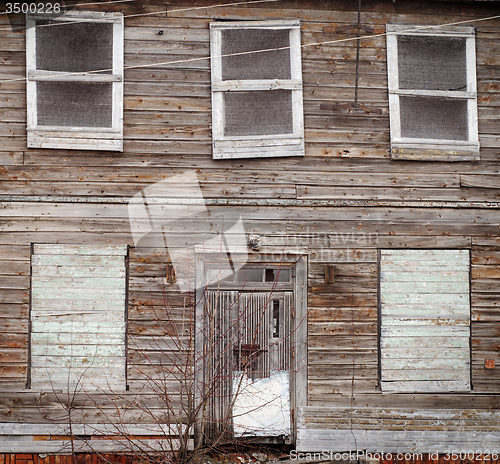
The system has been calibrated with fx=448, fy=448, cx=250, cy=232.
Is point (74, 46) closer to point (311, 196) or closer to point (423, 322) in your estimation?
point (311, 196)

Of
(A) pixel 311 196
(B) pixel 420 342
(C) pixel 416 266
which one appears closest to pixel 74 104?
(A) pixel 311 196

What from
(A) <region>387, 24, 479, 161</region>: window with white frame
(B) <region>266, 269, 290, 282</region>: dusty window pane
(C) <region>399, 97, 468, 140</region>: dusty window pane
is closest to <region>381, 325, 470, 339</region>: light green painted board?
(B) <region>266, 269, 290, 282</region>: dusty window pane

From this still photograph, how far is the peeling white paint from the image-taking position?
6.09 m

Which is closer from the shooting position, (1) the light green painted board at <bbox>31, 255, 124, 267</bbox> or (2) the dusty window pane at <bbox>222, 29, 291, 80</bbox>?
(1) the light green painted board at <bbox>31, 255, 124, 267</bbox>

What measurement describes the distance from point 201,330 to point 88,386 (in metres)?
1.64

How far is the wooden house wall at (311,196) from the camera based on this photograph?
19.5ft

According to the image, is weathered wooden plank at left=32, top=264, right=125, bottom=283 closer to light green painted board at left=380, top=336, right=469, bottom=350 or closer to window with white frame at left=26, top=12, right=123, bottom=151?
window with white frame at left=26, top=12, right=123, bottom=151

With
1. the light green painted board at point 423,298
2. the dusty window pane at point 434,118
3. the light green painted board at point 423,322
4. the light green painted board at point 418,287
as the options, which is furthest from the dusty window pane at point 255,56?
the light green painted board at point 423,322

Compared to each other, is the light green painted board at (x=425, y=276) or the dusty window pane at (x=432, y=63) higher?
the dusty window pane at (x=432, y=63)

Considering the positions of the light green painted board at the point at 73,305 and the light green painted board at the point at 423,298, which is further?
the light green painted board at the point at 423,298

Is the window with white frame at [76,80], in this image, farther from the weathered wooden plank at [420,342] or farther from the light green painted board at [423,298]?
the weathered wooden plank at [420,342]

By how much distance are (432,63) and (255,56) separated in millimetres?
2474

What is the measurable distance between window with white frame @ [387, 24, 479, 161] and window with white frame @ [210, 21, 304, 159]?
1364 millimetres

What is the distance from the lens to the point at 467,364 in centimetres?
616
